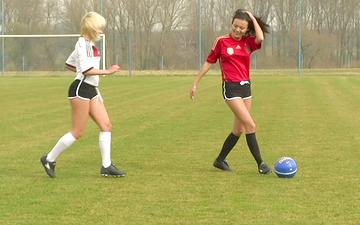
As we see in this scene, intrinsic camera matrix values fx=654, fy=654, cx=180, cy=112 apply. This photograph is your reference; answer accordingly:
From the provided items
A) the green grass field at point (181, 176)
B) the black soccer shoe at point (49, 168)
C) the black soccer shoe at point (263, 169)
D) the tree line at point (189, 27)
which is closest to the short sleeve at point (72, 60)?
the black soccer shoe at point (49, 168)

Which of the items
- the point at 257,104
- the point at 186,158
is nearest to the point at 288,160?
the point at 186,158

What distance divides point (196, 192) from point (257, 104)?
12689 mm

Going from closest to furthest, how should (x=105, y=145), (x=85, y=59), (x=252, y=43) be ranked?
(x=85, y=59), (x=105, y=145), (x=252, y=43)

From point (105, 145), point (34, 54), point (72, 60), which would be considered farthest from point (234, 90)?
point (34, 54)

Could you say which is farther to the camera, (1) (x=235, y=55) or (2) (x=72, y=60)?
(1) (x=235, y=55)

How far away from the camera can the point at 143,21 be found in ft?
205

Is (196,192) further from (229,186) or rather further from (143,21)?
(143,21)

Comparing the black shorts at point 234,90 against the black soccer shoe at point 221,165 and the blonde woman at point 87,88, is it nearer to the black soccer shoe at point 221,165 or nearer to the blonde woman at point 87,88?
the black soccer shoe at point 221,165

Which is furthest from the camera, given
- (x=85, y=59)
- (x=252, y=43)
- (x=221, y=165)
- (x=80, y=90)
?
(x=221, y=165)

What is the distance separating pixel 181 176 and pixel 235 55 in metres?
1.52

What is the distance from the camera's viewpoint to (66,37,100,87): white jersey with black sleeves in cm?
702

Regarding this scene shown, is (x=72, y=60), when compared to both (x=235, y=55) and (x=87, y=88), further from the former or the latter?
(x=235, y=55)

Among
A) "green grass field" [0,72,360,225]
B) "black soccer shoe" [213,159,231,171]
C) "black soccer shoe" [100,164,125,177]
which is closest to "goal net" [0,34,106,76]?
"green grass field" [0,72,360,225]

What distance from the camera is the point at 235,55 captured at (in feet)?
24.6
